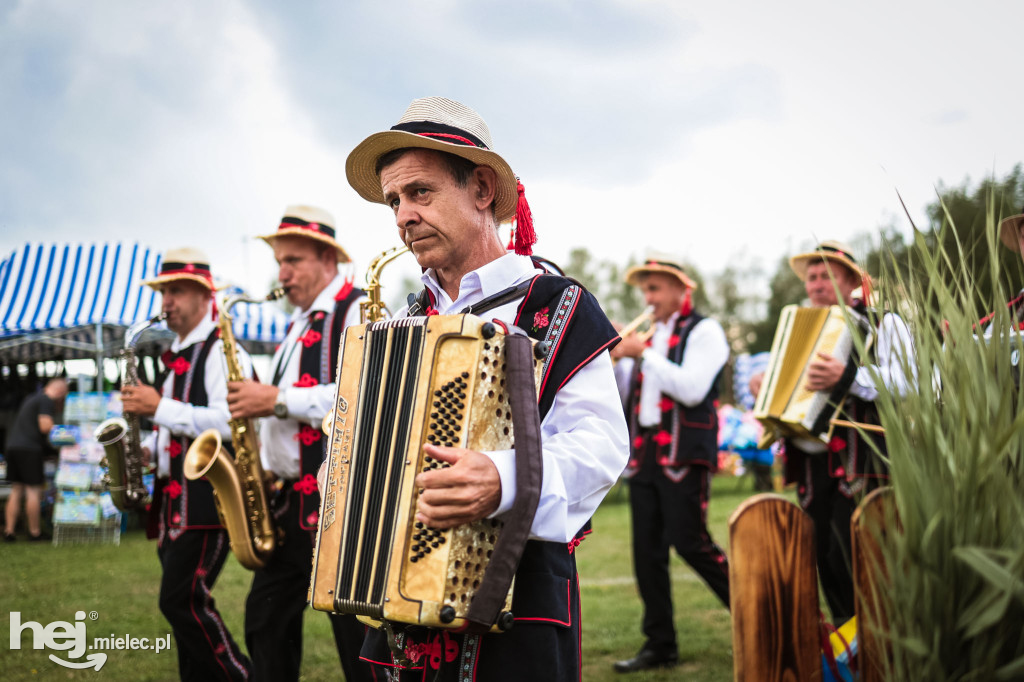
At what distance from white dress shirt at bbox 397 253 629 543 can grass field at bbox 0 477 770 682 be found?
3149 millimetres

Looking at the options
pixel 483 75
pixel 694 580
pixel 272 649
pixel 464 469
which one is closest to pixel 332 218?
pixel 483 75

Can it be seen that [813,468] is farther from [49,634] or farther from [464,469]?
[49,634]

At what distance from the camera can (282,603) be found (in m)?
3.80

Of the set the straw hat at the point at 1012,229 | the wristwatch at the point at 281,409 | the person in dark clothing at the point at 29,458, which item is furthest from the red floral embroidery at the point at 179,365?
the person in dark clothing at the point at 29,458

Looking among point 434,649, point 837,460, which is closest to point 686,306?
point 837,460

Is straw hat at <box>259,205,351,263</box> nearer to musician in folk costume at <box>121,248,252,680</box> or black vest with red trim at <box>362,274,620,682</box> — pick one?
musician in folk costume at <box>121,248,252,680</box>

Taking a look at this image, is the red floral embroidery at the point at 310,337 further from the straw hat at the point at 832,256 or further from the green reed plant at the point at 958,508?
the green reed plant at the point at 958,508

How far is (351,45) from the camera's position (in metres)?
3.64

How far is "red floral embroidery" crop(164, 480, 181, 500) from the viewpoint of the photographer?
13.2 ft

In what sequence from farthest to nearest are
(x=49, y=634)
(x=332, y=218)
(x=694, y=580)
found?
(x=694, y=580) < (x=49, y=634) < (x=332, y=218)

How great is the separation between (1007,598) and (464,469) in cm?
93

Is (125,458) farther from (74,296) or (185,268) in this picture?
(74,296)

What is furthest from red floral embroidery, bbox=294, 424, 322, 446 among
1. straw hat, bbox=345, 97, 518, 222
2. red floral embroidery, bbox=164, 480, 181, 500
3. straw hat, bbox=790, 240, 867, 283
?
straw hat, bbox=790, 240, 867, 283

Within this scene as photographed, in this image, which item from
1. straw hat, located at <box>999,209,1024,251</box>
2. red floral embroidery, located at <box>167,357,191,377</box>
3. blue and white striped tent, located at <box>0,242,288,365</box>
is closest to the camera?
straw hat, located at <box>999,209,1024,251</box>
